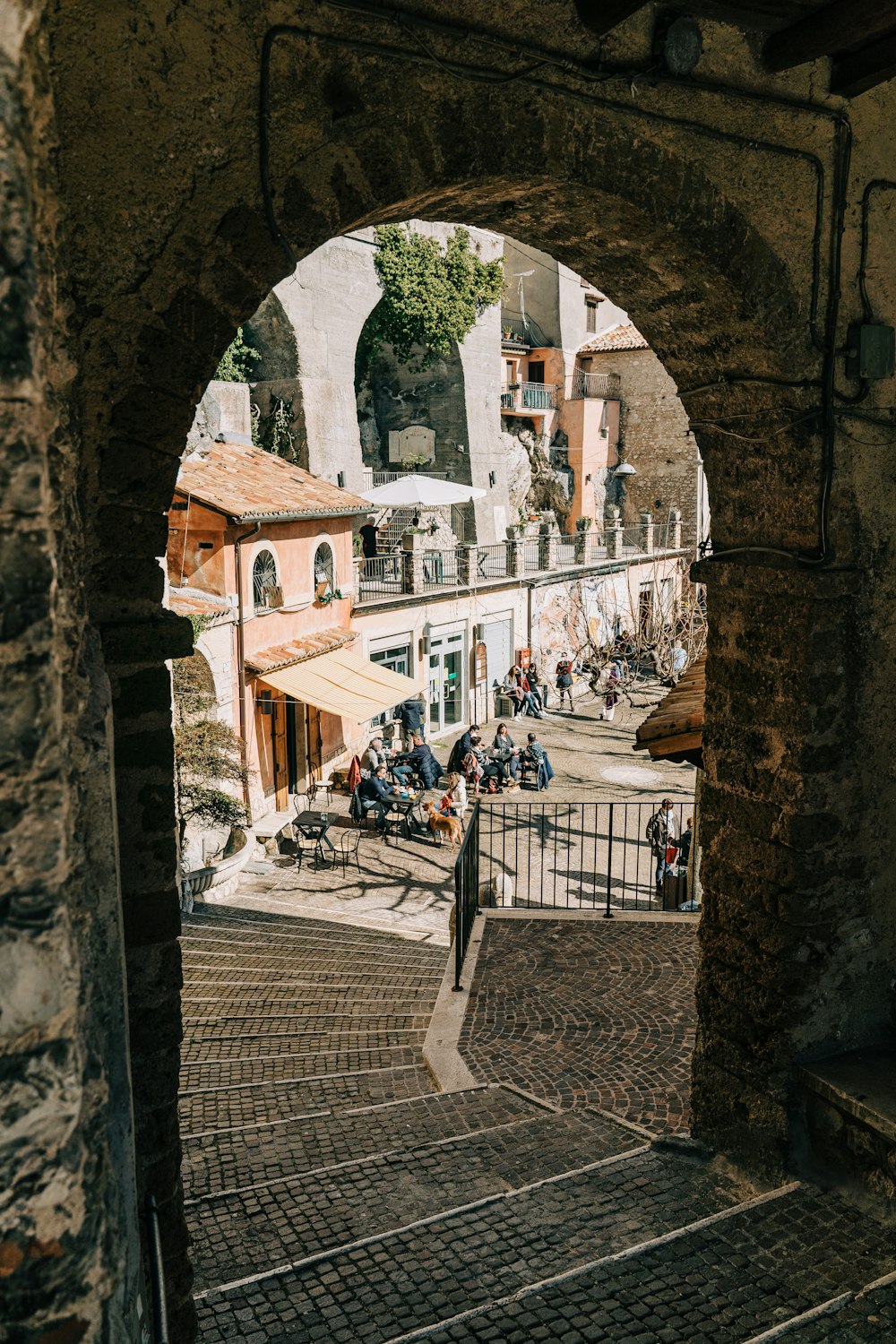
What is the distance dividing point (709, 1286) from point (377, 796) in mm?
11504

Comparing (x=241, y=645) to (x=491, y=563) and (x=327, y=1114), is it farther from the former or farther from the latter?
(x=491, y=563)

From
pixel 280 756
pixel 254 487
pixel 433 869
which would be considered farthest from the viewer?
pixel 280 756

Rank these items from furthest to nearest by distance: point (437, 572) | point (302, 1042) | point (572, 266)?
point (437, 572)
point (302, 1042)
point (572, 266)

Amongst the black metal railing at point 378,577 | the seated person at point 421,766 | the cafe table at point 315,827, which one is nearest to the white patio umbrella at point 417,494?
the black metal railing at point 378,577

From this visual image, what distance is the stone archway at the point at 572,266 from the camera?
2.90 m

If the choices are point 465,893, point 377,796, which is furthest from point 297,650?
point 465,893

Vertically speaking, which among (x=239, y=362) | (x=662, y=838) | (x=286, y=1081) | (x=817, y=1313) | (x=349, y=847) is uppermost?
(x=239, y=362)

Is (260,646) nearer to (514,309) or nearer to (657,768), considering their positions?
(657,768)

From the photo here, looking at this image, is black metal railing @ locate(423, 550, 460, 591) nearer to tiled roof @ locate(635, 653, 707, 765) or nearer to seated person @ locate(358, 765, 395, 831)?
seated person @ locate(358, 765, 395, 831)

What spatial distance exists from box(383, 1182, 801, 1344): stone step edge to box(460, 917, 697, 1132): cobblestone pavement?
132 cm

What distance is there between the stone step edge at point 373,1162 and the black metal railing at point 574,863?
4224 mm

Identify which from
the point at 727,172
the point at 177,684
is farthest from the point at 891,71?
the point at 177,684

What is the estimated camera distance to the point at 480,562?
2489 cm

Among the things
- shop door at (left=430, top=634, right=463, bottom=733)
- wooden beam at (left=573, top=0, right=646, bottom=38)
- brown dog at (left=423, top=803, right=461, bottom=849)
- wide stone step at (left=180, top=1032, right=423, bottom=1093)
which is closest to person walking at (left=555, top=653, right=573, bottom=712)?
shop door at (left=430, top=634, right=463, bottom=733)
